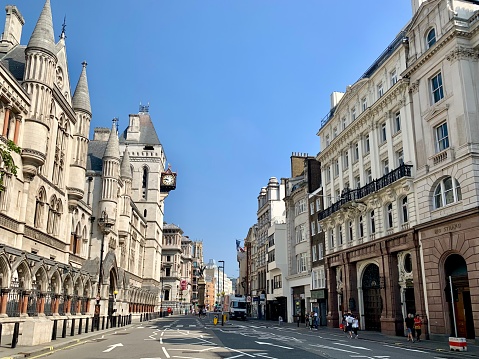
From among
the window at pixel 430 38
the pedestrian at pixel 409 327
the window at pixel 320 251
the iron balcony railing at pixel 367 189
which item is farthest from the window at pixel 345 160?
the pedestrian at pixel 409 327

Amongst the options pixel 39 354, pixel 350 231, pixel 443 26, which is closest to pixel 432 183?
pixel 443 26

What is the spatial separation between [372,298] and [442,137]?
47.9ft

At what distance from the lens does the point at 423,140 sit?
30.4 meters

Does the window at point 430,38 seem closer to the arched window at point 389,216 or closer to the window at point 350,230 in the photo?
the arched window at point 389,216

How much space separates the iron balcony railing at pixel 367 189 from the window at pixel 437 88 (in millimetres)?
4764

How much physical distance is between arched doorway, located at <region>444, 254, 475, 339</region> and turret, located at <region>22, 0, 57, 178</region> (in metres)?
25.7

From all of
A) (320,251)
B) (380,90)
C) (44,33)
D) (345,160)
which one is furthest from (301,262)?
(44,33)

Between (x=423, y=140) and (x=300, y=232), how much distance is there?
27943 millimetres

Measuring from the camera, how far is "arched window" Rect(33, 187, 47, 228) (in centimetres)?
3170

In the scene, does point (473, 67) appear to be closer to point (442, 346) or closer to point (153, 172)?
point (442, 346)

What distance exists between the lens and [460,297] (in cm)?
2658

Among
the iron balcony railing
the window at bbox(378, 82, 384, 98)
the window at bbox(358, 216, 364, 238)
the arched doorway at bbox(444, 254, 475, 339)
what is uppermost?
the window at bbox(378, 82, 384, 98)

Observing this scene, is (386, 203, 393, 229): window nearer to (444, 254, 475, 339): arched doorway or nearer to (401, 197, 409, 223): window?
(401, 197, 409, 223): window

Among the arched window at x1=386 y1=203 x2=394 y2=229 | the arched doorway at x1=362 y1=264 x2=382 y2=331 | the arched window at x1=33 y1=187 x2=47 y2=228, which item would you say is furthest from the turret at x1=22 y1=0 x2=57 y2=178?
the arched doorway at x1=362 y1=264 x2=382 y2=331
